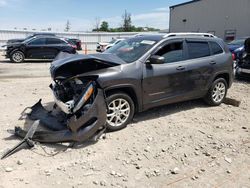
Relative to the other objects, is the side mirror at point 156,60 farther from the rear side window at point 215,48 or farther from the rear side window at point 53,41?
the rear side window at point 53,41

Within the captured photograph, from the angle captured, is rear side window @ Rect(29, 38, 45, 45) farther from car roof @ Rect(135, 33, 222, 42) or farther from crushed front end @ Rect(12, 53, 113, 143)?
crushed front end @ Rect(12, 53, 113, 143)

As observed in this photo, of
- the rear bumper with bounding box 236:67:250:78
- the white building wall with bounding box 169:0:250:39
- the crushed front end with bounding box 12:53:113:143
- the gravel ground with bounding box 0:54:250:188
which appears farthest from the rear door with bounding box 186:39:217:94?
the white building wall with bounding box 169:0:250:39

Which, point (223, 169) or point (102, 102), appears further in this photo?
point (102, 102)

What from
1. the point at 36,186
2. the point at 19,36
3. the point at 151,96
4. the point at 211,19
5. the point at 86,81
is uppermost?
the point at 211,19

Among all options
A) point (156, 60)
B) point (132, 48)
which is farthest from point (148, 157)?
point (132, 48)

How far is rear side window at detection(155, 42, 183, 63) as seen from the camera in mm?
5461

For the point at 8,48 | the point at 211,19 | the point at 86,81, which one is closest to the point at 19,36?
the point at 8,48

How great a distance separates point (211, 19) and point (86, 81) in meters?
27.5

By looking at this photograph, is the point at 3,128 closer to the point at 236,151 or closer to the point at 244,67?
the point at 236,151

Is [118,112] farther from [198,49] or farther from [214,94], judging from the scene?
[214,94]

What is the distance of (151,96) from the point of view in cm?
523

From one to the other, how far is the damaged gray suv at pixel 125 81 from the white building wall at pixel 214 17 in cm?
2045

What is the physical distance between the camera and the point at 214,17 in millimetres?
28500

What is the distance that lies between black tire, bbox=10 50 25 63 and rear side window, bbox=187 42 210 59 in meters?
12.7
